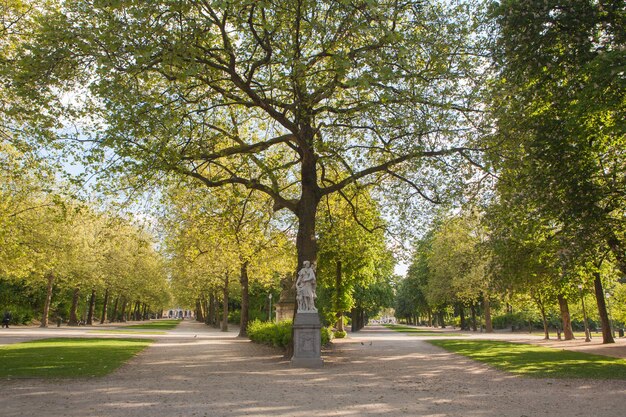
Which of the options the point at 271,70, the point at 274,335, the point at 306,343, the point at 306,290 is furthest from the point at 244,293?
the point at 271,70

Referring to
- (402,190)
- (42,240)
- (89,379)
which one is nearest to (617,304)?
(402,190)

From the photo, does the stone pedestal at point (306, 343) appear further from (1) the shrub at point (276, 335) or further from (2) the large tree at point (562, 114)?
(2) the large tree at point (562, 114)

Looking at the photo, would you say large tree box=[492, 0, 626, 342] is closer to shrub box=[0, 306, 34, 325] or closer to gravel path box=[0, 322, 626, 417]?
gravel path box=[0, 322, 626, 417]

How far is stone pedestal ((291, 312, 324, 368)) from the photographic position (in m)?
14.2

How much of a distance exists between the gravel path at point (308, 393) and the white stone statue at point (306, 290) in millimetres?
1913

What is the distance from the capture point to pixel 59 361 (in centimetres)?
1386

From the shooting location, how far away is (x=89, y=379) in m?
A: 11.1

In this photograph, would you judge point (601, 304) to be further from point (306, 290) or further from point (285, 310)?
point (306, 290)

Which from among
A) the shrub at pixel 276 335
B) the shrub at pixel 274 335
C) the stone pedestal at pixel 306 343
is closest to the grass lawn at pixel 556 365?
the stone pedestal at pixel 306 343

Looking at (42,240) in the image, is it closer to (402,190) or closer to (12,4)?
(12,4)

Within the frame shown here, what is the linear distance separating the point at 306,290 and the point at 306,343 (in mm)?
1580

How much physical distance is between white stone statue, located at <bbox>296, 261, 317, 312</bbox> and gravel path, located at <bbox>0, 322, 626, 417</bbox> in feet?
6.28

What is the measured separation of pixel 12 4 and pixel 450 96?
1305 cm

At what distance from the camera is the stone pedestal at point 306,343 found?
46.6 feet
